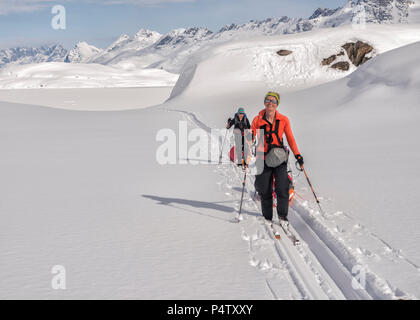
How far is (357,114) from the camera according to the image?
1772 cm

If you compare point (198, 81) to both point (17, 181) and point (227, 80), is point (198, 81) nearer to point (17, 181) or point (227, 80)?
point (227, 80)

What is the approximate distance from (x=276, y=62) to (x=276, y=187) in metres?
49.3

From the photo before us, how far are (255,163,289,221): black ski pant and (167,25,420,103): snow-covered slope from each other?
39990mm

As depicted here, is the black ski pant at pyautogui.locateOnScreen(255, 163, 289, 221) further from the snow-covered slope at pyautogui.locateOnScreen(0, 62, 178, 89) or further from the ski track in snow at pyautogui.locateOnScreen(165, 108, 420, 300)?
the snow-covered slope at pyautogui.locateOnScreen(0, 62, 178, 89)

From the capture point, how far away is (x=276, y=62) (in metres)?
51.8

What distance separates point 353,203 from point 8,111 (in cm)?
2914

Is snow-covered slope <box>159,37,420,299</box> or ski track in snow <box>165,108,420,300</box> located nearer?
ski track in snow <box>165,108,420,300</box>

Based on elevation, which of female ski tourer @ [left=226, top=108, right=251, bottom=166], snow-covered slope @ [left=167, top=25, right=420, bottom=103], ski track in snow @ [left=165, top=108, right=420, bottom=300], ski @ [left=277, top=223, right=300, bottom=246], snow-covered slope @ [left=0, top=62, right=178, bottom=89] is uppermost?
snow-covered slope @ [left=0, top=62, right=178, bottom=89]

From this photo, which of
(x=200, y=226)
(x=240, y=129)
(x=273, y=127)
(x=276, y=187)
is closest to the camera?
(x=273, y=127)

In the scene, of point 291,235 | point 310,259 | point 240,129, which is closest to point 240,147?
point 240,129

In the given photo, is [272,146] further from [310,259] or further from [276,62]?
[276,62]

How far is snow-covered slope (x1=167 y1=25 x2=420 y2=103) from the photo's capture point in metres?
48.4

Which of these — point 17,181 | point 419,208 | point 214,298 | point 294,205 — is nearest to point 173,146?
point 17,181

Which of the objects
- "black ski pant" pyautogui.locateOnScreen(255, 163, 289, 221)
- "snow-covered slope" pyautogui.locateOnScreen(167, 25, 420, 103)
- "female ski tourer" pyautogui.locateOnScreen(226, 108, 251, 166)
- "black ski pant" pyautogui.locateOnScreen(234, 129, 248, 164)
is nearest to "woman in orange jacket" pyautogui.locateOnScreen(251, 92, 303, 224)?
"black ski pant" pyautogui.locateOnScreen(255, 163, 289, 221)
